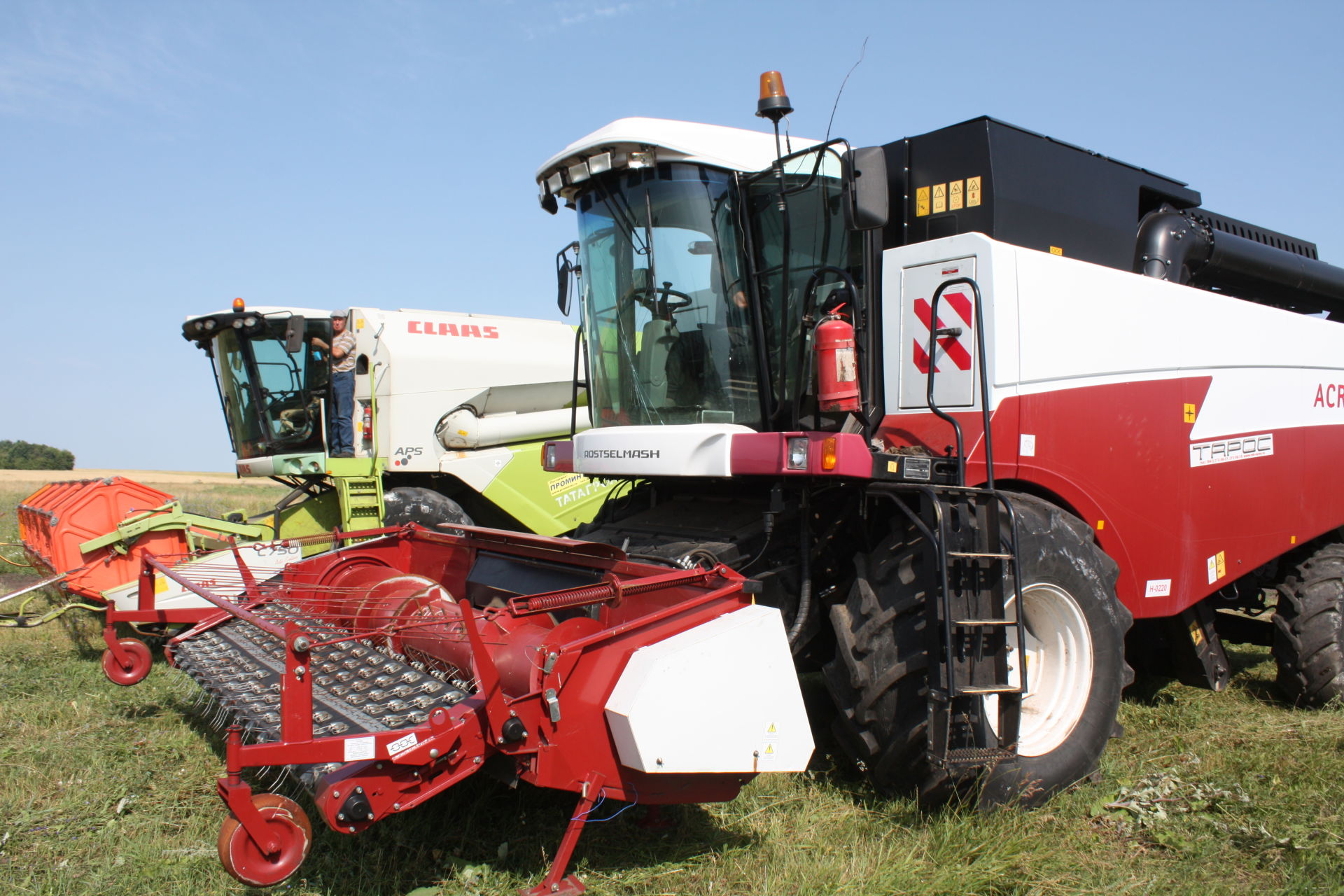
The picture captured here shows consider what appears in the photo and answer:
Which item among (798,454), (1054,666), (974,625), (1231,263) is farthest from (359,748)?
(1231,263)

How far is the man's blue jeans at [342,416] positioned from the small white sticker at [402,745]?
20.9 feet

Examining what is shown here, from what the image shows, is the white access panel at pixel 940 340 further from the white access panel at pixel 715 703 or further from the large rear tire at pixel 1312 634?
the large rear tire at pixel 1312 634

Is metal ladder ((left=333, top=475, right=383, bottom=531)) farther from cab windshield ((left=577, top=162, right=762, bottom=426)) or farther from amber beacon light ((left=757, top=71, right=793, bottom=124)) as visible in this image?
amber beacon light ((left=757, top=71, right=793, bottom=124))

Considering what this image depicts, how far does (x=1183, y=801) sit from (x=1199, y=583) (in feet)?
5.21

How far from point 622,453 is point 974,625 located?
5.19ft

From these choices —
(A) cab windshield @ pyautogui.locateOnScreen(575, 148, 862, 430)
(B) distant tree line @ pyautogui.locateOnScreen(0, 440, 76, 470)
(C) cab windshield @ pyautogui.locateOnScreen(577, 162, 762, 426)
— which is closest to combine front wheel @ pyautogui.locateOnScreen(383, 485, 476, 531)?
(C) cab windshield @ pyautogui.locateOnScreen(577, 162, 762, 426)

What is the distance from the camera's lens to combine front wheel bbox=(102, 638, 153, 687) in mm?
4152

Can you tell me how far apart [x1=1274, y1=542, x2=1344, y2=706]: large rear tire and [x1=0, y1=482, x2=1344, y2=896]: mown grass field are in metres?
1.10

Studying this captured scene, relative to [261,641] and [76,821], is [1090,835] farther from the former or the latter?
[76,821]

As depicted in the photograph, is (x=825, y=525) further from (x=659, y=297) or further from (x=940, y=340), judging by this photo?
(x=659, y=297)

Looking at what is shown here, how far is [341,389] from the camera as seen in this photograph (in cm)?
853

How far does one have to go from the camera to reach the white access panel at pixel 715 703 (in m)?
2.60

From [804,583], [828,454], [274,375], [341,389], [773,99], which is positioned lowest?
[804,583]

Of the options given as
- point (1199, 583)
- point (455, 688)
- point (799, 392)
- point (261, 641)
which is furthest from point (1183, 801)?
point (261, 641)
